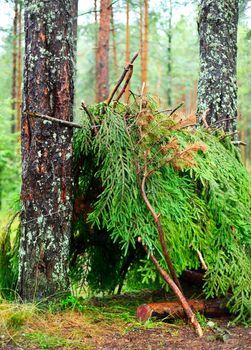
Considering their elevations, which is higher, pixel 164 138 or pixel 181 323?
pixel 164 138

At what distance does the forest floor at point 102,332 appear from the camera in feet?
10.6

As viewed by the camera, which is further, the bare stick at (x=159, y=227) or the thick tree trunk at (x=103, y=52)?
the thick tree trunk at (x=103, y=52)

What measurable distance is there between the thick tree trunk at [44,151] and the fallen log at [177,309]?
806 millimetres

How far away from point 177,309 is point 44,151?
1843 mm

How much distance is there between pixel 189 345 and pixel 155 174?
4.93 ft

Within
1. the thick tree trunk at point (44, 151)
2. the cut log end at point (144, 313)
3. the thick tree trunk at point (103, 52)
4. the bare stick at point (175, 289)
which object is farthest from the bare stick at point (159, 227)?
the thick tree trunk at point (103, 52)

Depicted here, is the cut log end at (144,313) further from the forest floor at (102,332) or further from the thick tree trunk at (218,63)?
the thick tree trunk at (218,63)

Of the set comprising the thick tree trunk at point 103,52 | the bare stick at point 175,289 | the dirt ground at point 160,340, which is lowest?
the dirt ground at point 160,340

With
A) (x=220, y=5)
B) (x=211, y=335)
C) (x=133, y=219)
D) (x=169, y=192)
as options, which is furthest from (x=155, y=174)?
(x=220, y=5)

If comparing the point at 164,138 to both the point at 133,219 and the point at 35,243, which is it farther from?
the point at 35,243

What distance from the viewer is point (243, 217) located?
4121mm

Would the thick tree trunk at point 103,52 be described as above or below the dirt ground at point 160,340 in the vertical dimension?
above

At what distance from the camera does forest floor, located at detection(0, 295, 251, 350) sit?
127 inches

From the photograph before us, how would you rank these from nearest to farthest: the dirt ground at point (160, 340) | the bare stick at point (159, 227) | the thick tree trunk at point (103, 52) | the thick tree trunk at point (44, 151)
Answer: the dirt ground at point (160, 340)
the bare stick at point (159, 227)
the thick tree trunk at point (44, 151)
the thick tree trunk at point (103, 52)
